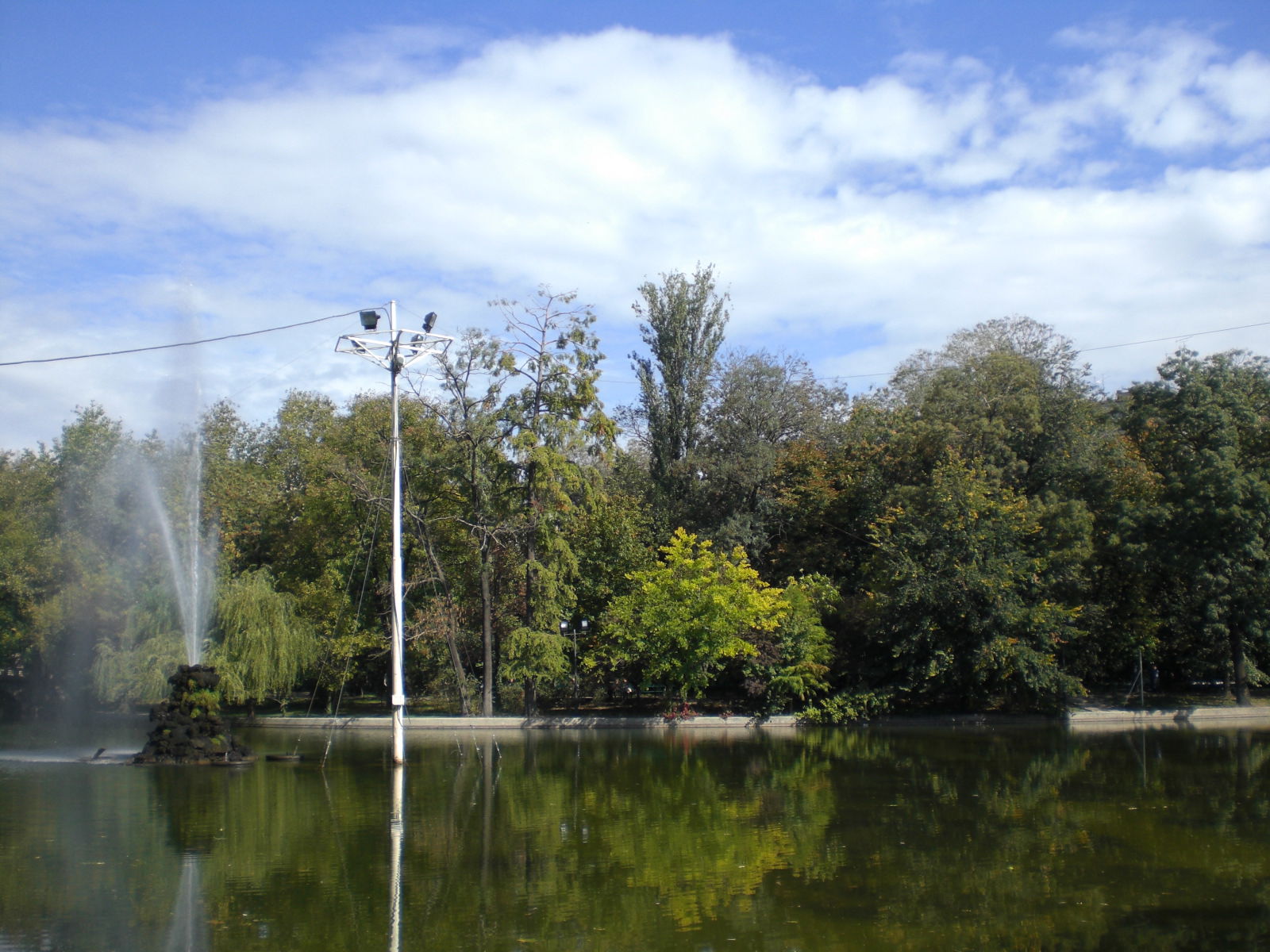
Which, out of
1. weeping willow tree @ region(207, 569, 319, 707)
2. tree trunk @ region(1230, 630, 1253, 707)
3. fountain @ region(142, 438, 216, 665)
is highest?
fountain @ region(142, 438, 216, 665)

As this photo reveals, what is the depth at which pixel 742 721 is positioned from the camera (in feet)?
102

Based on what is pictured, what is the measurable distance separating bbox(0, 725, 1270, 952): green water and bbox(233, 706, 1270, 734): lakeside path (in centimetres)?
931

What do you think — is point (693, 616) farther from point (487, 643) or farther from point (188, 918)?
point (188, 918)

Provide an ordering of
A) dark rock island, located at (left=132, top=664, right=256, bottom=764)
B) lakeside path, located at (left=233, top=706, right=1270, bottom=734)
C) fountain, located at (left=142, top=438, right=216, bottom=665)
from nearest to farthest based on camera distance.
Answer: dark rock island, located at (left=132, top=664, right=256, bottom=764), fountain, located at (left=142, top=438, right=216, bottom=665), lakeside path, located at (left=233, top=706, right=1270, bottom=734)

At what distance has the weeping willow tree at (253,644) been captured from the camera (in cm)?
2987

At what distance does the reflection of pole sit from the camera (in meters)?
8.77

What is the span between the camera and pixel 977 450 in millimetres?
34531

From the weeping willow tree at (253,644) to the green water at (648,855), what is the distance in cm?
828

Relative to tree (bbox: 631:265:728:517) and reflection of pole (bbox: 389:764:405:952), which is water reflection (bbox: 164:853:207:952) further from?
tree (bbox: 631:265:728:517)

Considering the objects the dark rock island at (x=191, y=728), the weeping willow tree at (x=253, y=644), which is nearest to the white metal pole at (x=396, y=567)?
the dark rock island at (x=191, y=728)

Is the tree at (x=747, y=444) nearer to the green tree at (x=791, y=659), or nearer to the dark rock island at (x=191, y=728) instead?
the green tree at (x=791, y=659)

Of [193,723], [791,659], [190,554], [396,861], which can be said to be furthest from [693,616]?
[396,861]

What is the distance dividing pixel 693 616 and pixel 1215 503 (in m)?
16.4

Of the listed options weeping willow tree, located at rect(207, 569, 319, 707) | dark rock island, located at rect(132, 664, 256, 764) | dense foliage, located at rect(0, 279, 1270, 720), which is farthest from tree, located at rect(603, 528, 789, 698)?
dark rock island, located at rect(132, 664, 256, 764)
